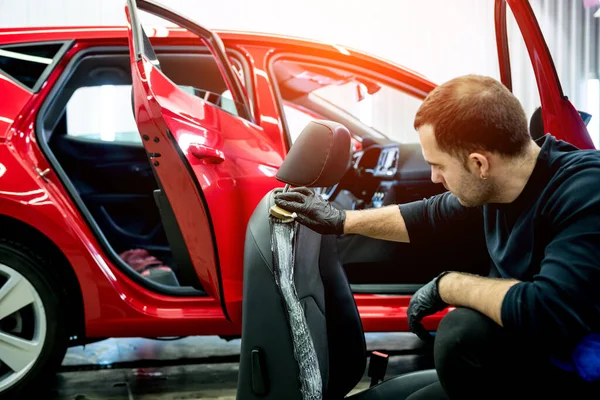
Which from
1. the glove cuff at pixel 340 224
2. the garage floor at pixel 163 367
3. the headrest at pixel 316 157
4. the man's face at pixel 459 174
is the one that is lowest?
the garage floor at pixel 163 367

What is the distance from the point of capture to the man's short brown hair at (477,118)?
43.3 inches

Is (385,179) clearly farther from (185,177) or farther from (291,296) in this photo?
(291,296)

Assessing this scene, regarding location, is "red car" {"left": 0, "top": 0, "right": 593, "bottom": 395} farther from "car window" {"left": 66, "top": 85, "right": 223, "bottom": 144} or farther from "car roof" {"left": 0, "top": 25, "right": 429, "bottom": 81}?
"car window" {"left": 66, "top": 85, "right": 223, "bottom": 144}

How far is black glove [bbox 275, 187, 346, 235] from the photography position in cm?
127

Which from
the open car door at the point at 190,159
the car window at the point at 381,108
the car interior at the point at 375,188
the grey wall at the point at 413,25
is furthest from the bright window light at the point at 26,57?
the car window at the point at 381,108

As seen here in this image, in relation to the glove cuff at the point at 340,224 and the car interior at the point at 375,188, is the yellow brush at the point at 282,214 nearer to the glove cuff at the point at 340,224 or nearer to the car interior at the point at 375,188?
the glove cuff at the point at 340,224

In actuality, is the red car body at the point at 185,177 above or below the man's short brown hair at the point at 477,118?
below

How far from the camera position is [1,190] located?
1.98 m

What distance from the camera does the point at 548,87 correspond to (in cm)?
209

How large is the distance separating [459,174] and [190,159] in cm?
94

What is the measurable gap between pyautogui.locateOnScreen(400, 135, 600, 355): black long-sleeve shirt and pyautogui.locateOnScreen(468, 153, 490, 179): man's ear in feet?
0.27

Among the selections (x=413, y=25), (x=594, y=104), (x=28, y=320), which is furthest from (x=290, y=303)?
(x=594, y=104)

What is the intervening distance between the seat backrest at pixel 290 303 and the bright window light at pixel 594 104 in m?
6.41

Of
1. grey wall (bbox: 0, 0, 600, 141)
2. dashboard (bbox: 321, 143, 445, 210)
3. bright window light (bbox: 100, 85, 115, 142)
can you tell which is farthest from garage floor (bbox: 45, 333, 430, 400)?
grey wall (bbox: 0, 0, 600, 141)
